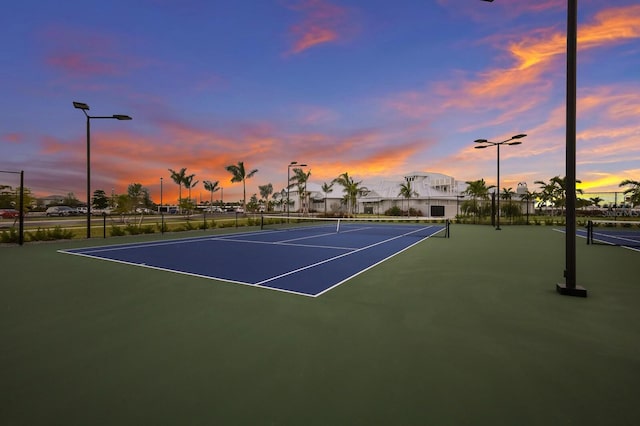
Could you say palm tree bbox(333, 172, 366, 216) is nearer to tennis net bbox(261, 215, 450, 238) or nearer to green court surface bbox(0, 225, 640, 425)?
tennis net bbox(261, 215, 450, 238)

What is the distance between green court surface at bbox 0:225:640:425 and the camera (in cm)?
212

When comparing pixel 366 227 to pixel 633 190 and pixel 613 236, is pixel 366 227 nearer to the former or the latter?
pixel 613 236

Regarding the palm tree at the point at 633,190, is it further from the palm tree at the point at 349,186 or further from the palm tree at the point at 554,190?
the palm tree at the point at 349,186

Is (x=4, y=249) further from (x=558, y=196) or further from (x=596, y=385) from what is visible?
→ (x=558, y=196)

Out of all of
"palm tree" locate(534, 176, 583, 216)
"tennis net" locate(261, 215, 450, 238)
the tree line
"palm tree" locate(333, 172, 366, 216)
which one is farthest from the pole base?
"palm tree" locate(333, 172, 366, 216)

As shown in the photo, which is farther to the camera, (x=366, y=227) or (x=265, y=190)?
(x=265, y=190)

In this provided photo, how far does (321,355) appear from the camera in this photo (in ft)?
9.80

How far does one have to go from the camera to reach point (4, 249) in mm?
11211

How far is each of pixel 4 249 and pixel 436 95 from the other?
2251 cm

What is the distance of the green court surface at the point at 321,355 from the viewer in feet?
6.96

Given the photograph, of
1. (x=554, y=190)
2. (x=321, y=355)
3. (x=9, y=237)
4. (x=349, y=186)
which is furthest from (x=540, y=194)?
(x=9, y=237)

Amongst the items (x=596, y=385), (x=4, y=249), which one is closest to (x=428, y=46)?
(x=596, y=385)

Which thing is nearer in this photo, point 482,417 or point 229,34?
point 482,417

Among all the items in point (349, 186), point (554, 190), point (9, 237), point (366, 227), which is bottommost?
point (366, 227)
